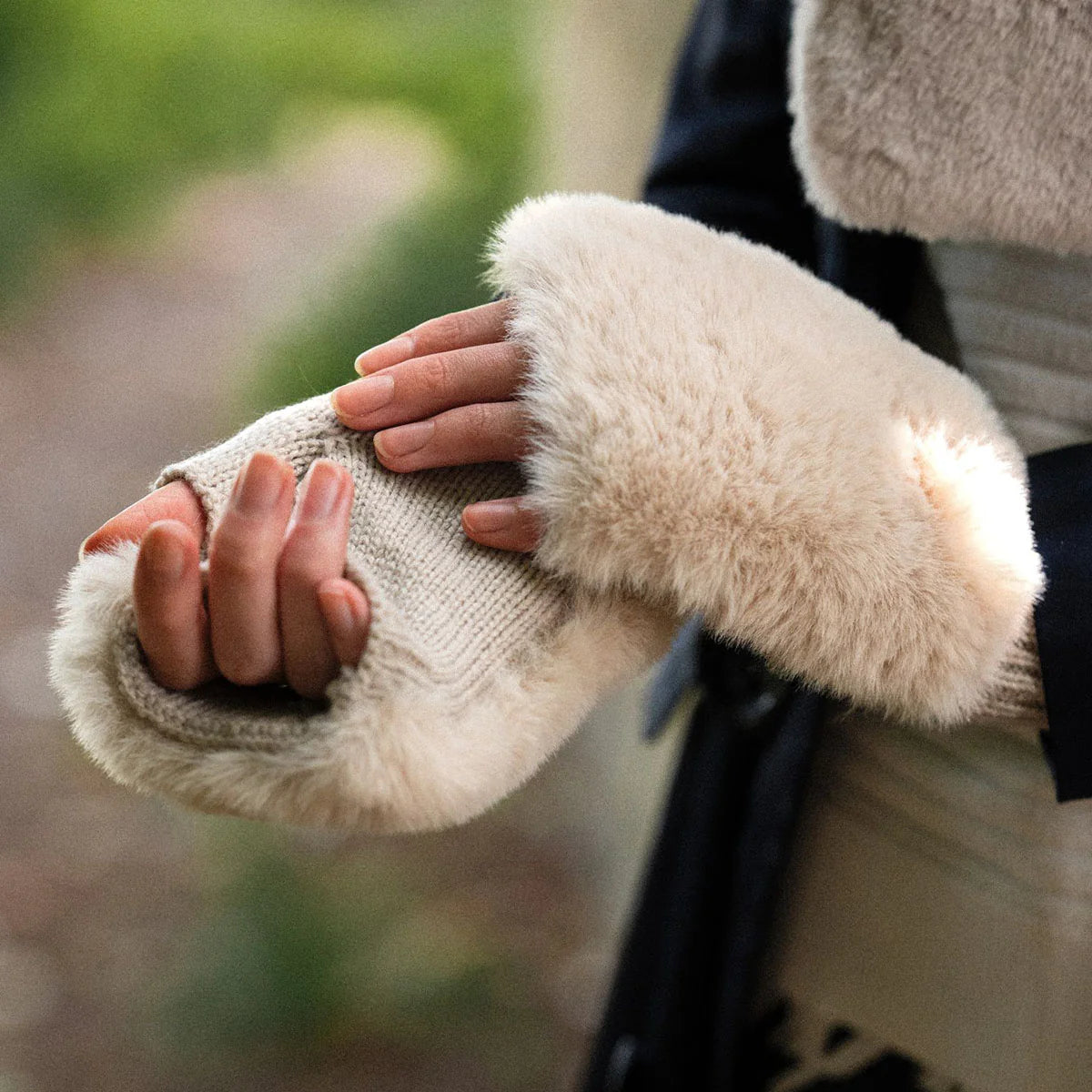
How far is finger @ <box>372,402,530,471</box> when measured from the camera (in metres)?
0.39

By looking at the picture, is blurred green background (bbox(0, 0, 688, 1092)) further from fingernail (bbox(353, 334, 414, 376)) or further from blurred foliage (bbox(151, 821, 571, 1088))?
fingernail (bbox(353, 334, 414, 376))

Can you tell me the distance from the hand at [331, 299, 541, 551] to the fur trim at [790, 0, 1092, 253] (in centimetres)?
18

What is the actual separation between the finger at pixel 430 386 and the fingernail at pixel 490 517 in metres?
0.05

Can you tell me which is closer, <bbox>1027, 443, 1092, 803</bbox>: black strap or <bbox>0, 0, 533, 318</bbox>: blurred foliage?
<bbox>1027, 443, 1092, 803</bbox>: black strap

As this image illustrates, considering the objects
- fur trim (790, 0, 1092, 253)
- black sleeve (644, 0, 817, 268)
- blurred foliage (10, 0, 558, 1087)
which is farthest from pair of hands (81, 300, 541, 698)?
blurred foliage (10, 0, 558, 1087)

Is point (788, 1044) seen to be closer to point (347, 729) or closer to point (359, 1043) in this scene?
point (347, 729)

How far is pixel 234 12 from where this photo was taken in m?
0.99

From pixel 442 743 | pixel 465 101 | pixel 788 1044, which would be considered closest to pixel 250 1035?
pixel 788 1044

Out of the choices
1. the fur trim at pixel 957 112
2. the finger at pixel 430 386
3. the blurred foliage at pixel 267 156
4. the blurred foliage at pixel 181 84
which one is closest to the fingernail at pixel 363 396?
the finger at pixel 430 386

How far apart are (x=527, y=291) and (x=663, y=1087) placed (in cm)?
58

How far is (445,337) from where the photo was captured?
1.35 ft

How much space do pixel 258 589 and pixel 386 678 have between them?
0.05 meters

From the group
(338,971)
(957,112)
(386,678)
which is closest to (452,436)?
(386,678)

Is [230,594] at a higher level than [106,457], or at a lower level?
higher
